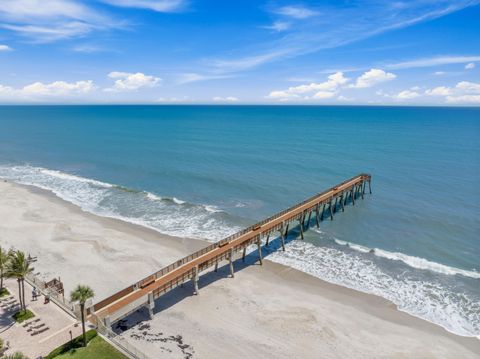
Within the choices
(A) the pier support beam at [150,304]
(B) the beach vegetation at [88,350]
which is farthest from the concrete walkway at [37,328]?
(A) the pier support beam at [150,304]

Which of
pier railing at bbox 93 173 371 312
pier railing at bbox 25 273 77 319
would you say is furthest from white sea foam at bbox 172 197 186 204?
pier railing at bbox 25 273 77 319

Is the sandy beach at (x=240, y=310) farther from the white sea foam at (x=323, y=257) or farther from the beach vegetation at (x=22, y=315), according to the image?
the beach vegetation at (x=22, y=315)

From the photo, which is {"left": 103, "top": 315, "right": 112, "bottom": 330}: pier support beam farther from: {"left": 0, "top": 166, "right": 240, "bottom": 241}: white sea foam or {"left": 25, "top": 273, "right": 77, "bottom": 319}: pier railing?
{"left": 0, "top": 166, "right": 240, "bottom": 241}: white sea foam

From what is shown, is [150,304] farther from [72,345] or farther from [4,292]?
[4,292]

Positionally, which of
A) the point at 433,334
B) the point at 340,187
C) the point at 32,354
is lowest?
the point at 433,334

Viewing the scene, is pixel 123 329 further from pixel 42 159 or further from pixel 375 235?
pixel 42 159

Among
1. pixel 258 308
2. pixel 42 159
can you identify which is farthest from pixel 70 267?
pixel 42 159

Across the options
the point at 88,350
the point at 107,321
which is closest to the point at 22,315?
the point at 107,321
